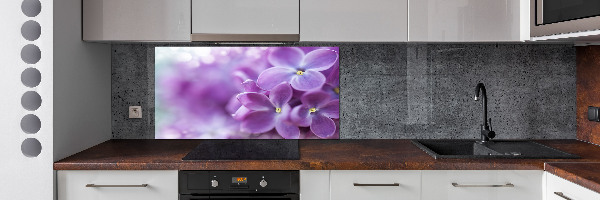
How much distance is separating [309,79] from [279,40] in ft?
1.46

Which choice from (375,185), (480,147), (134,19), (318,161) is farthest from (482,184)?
(134,19)

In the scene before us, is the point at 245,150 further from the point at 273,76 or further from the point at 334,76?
the point at 334,76

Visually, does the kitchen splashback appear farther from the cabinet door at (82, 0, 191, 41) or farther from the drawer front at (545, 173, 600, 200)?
the drawer front at (545, 173, 600, 200)

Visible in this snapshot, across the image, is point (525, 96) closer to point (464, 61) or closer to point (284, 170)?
point (464, 61)

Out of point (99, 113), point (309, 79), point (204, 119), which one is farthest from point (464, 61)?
point (99, 113)

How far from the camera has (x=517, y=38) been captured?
8.11 feet

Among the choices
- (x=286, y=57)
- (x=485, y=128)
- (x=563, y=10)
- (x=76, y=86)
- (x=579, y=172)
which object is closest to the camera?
(x=579, y=172)

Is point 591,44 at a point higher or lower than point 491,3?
lower

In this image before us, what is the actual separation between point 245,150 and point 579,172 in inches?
55.4
